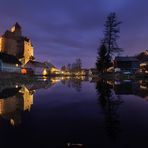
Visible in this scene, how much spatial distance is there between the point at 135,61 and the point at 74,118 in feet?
287

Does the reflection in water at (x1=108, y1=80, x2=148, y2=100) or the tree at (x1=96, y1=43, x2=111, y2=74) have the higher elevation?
the tree at (x1=96, y1=43, x2=111, y2=74)

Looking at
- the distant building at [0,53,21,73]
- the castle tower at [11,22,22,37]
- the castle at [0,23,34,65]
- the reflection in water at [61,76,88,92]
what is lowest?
the reflection in water at [61,76,88,92]

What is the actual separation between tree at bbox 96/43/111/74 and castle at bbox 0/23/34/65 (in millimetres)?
50107

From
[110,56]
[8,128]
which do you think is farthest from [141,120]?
[110,56]

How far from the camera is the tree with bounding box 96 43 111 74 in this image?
73.2 metres

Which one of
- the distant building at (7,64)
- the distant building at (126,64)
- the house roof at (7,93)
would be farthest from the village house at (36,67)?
the house roof at (7,93)

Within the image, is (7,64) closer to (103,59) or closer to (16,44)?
(103,59)

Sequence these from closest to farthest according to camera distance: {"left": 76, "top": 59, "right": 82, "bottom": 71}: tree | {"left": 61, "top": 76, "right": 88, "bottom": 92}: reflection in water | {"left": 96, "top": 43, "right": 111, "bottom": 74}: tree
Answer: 1. {"left": 61, "top": 76, "right": 88, "bottom": 92}: reflection in water
2. {"left": 96, "top": 43, "right": 111, "bottom": 74}: tree
3. {"left": 76, "top": 59, "right": 82, "bottom": 71}: tree

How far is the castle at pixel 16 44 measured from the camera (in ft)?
379

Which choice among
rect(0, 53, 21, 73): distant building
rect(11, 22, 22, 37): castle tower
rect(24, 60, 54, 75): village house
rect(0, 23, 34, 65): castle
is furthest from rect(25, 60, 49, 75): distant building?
rect(0, 53, 21, 73): distant building

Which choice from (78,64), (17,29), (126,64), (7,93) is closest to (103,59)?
(126,64)

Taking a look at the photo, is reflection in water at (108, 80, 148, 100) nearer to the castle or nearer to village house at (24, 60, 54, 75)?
village house at (24, 60, 54, 75)

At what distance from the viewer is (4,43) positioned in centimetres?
11512

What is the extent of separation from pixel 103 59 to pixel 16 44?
60276mm
